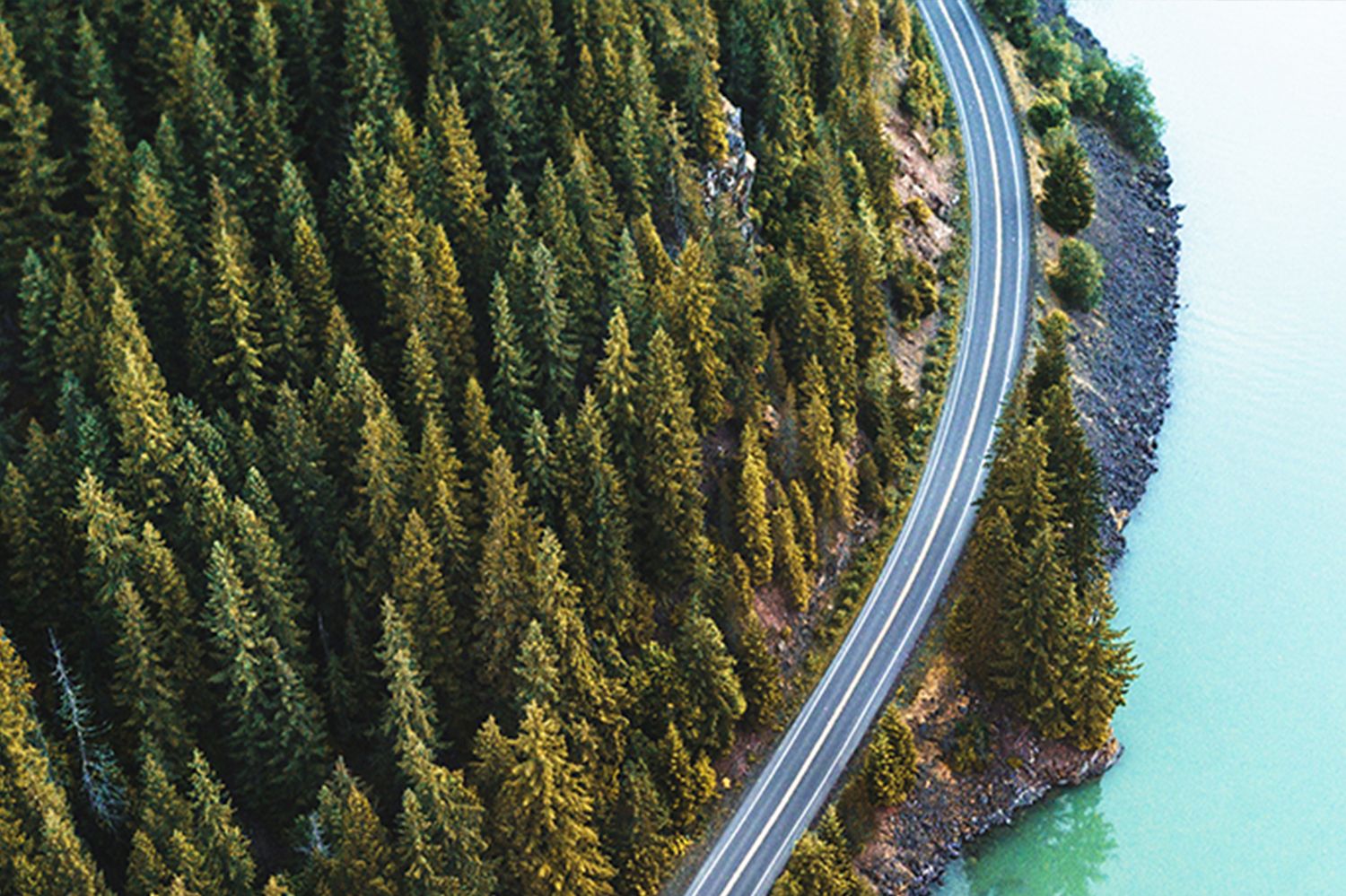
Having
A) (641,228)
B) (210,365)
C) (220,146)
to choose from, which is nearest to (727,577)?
(641,228)

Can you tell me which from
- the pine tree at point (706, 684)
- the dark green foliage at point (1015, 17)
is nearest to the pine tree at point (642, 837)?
the pine tree at point (706, 684)

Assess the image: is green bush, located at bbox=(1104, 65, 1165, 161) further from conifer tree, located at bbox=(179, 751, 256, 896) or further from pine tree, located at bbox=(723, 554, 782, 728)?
conifer tree, located at bbox=(179, 751, 256, 896)

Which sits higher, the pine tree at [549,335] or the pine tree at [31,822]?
the pine tree at [549,335]

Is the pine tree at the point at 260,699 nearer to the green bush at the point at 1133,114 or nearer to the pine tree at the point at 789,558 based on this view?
the pine tree at the point at 789,558

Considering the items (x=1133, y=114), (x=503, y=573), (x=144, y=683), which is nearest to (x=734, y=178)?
(x=503, y=573)

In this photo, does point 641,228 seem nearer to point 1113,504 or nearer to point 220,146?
point 220,146

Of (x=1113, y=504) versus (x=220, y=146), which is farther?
(x=1113, y=504)
